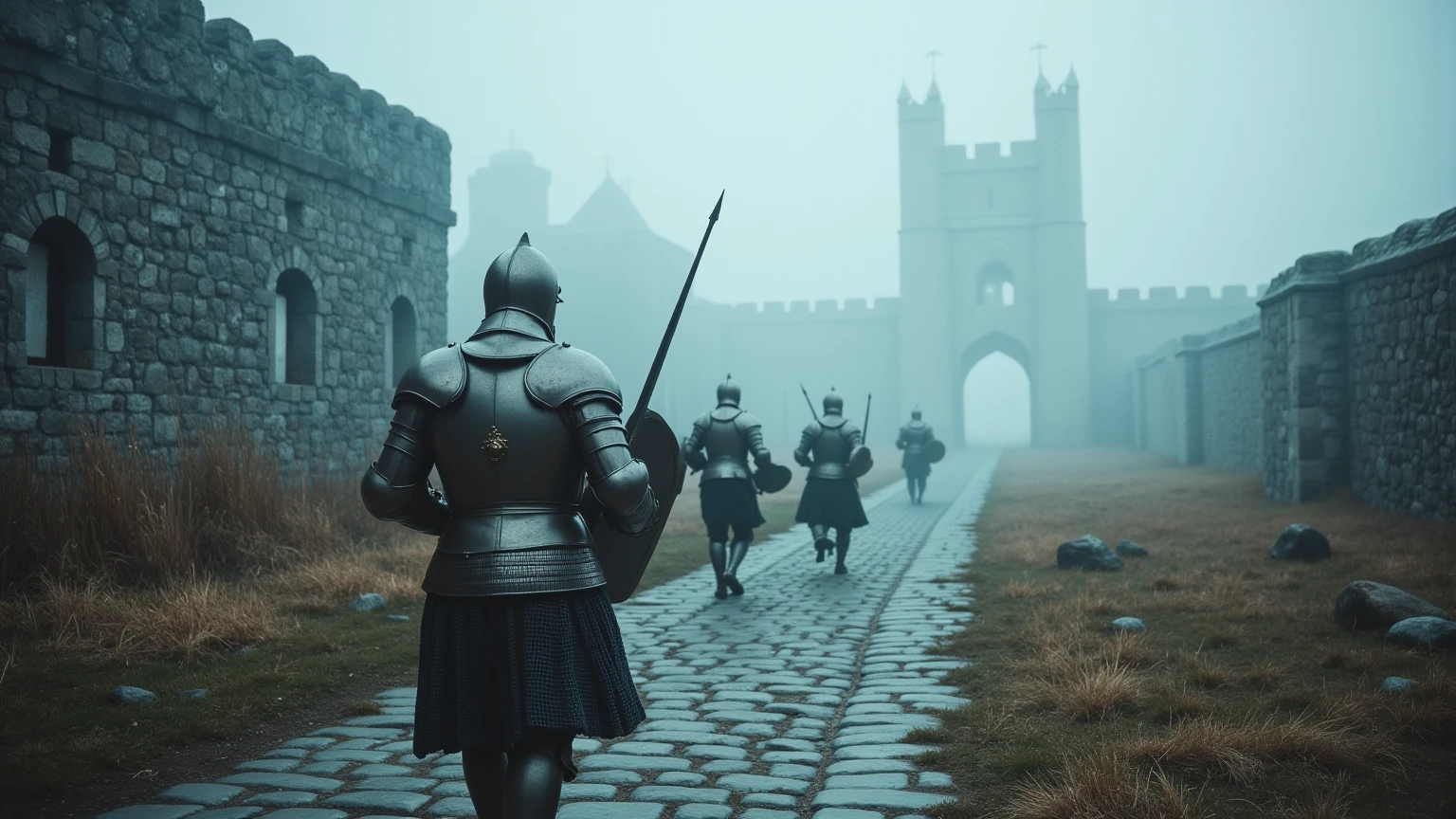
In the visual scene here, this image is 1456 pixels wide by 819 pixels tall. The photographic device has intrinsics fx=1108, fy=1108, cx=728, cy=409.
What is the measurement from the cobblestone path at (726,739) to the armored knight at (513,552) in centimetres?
69

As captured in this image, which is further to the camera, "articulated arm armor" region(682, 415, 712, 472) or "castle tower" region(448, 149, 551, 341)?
"castle tower" region(448, 149, 551, 341)

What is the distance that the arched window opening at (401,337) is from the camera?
13539 mm

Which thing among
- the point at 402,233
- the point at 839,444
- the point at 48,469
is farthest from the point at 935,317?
the point at 48,469

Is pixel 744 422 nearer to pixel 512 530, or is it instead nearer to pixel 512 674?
pixel 512 530

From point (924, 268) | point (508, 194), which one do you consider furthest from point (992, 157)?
point (508, 194)

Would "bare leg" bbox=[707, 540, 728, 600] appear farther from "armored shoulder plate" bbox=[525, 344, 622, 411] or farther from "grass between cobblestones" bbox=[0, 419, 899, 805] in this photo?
"armored shoulder plate" bbox=[525, 344, 622, 411]

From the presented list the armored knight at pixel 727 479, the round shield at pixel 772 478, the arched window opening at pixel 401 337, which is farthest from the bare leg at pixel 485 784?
the arched window opening at pixel 401 337

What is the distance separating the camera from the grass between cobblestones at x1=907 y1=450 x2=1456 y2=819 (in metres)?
3.26

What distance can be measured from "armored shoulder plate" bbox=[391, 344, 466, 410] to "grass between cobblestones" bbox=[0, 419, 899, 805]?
195 centimetres

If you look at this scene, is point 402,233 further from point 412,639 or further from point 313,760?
point 313,760

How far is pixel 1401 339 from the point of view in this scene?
1084 cm

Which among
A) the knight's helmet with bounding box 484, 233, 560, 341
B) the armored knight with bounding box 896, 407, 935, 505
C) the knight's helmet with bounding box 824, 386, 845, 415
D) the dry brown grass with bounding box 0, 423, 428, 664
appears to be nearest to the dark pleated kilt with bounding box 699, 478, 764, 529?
the knight's helmet with bounding box 824, 386, 845, 415

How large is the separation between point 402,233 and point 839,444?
21.9ft

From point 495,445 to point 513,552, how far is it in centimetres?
28
